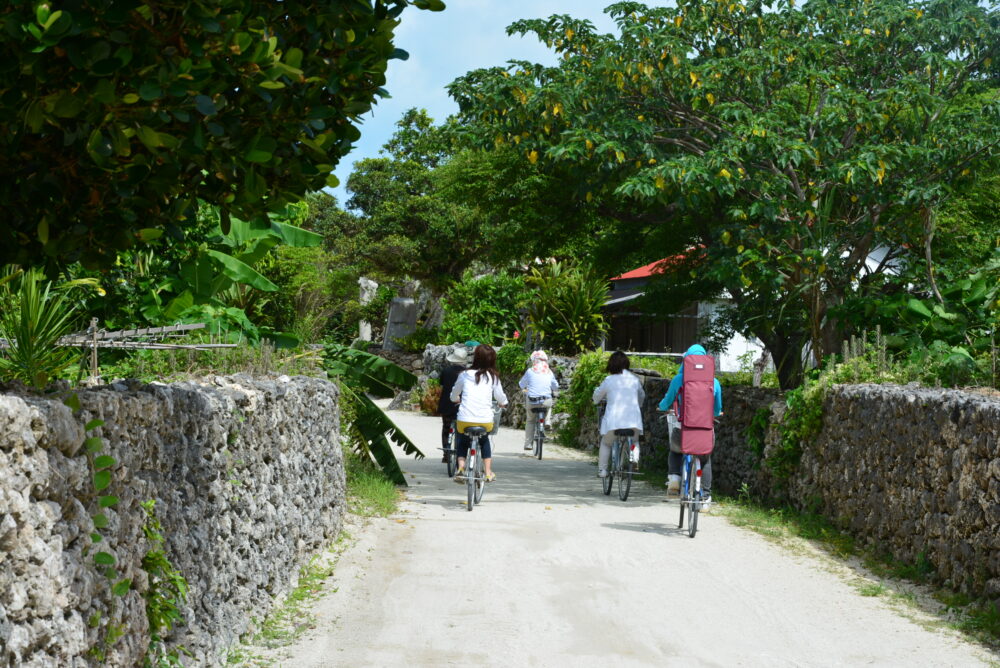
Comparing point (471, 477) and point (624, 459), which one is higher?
point (624, 459)

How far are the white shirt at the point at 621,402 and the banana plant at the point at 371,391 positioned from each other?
2.70 metres

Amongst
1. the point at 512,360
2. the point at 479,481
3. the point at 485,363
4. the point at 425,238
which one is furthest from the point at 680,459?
the point at 425,238

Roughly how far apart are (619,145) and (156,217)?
27.2 feet

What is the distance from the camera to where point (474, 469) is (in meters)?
12.9

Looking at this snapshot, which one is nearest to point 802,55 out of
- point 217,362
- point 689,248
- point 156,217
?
point 689,248

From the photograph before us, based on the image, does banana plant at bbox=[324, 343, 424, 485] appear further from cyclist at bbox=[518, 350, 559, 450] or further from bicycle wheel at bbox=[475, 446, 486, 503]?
cyclist at bbox=[518, 350, 559, 450]

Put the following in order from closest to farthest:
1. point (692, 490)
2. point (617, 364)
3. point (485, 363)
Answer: point (692, 490) < point (485, 363) < point (617, 364)

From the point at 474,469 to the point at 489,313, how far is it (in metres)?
24.7

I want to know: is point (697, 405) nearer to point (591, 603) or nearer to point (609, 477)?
point (609, 477)

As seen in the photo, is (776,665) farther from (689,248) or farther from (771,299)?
(689,248)

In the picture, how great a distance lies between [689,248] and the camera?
20781 millimetres

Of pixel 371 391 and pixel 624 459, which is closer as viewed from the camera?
pixel 624 459

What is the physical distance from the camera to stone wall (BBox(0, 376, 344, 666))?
11.6 ft

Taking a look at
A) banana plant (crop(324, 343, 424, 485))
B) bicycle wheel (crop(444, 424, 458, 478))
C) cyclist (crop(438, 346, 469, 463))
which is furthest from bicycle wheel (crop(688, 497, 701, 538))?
cyclist (crop(438, 346, 469, 463))
